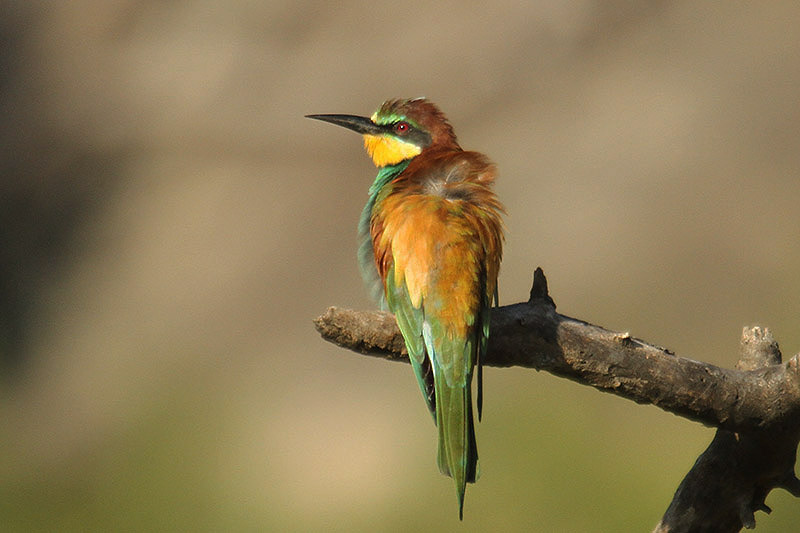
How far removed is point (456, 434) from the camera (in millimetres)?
1531

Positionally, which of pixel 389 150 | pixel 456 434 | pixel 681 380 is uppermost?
pixel 389 150

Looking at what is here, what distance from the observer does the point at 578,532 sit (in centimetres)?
292

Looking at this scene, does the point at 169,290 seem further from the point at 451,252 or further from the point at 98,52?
the point at 451,252

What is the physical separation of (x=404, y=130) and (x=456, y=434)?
0.82 meters

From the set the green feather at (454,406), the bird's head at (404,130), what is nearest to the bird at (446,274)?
the green feather at (454,406)

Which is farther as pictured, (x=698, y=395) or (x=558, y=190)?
(x=558, y=190)

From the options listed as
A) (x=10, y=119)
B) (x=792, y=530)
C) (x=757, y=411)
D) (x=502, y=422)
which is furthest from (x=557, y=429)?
(x=10, y=119)

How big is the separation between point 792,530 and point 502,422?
0.94 metres

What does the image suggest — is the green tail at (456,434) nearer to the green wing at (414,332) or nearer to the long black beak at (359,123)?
the green wing at (414,332)

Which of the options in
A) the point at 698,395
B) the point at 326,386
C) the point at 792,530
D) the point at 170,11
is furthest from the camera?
the point at 170,11

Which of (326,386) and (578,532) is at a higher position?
(326,386)

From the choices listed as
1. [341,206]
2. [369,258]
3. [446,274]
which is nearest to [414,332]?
[446,274]

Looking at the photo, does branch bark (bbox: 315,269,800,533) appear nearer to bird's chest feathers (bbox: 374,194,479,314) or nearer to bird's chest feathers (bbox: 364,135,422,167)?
bird's chest feathers (bbox: 374,194,479,314)

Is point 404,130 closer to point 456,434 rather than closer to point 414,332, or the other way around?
point 414,332
